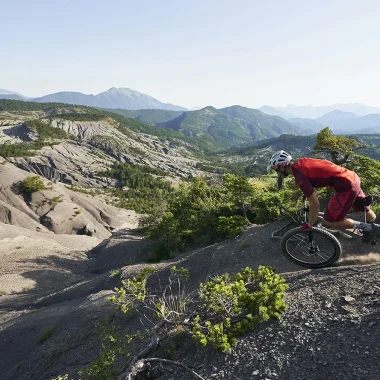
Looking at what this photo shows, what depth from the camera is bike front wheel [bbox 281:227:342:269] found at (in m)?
7.42

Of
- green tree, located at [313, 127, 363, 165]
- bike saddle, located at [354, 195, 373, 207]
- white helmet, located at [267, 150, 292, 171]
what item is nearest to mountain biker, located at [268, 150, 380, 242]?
white helmet, located at [267, 150, 292, 171]

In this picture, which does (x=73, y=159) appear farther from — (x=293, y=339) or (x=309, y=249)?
(x=293, y=339)

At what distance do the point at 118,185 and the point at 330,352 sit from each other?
141 m

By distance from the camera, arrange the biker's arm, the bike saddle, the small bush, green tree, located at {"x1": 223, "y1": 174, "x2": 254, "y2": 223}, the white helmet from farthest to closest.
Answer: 1. the small bush
2. green tree, located at {"x1": 223, "y1": 174, "x2": 254, "y2": 223}
3. the bike saddle
4. the white helmet
5. the biker's arm

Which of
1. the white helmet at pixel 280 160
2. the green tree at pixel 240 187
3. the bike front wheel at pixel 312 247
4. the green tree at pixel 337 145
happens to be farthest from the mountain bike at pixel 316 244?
the green tree at pixel 337 145

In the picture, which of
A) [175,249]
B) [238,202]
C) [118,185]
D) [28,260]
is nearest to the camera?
[238,202]

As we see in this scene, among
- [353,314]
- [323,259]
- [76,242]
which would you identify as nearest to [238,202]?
[323,259]

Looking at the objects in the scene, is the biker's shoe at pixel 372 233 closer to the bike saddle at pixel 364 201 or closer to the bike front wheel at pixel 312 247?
the bike saddle at pixel 364 201

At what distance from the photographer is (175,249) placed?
90.4 ft

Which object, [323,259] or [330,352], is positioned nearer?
[330,352]

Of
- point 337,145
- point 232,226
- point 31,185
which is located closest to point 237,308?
point 232,226

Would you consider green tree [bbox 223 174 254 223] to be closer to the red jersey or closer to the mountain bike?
the mountain bike

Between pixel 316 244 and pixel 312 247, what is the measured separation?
0.13 meters

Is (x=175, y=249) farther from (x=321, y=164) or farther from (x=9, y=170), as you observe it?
(x=9, y=170)
